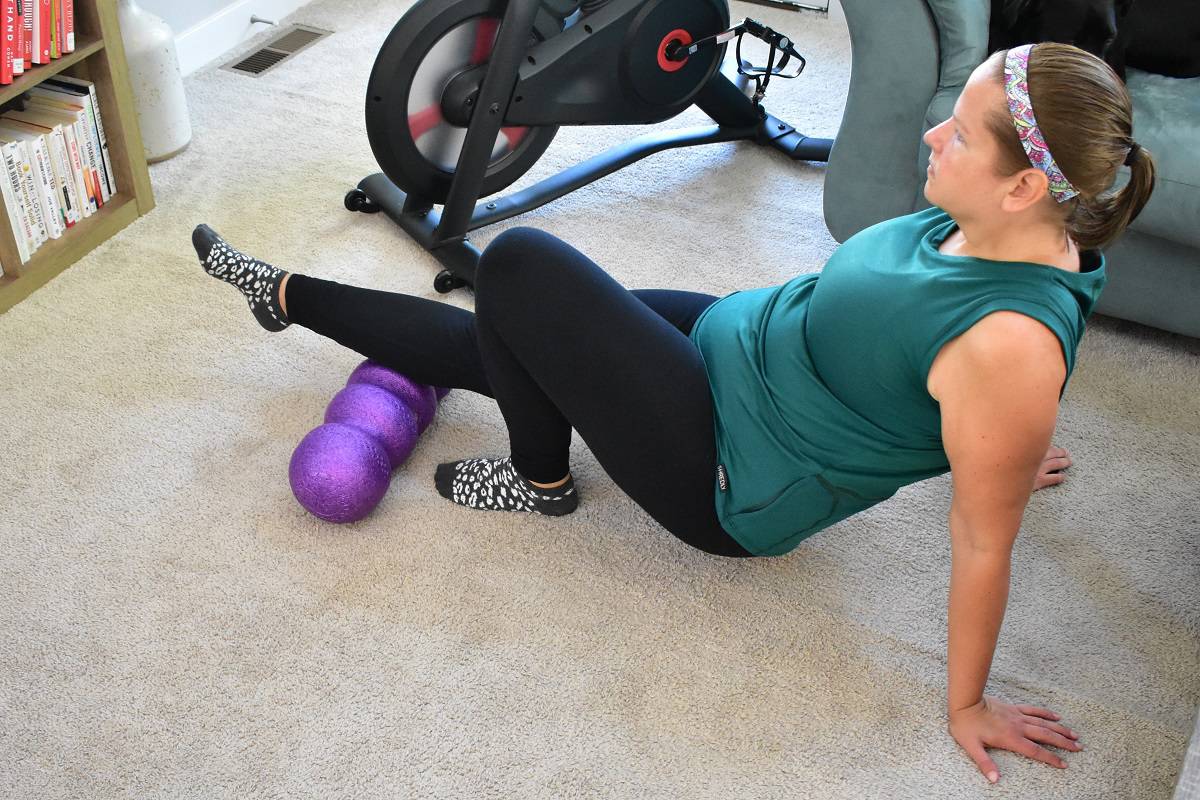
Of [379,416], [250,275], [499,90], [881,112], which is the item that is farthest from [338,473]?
[881,112]

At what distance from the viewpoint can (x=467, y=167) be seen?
86.0 inches

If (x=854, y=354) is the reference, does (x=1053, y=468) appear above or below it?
below

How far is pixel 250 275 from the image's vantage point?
1.86 meters

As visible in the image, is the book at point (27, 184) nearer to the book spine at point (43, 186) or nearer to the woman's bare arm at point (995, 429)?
the book spine at point (43, 186)

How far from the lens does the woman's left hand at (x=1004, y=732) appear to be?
1.43 meters

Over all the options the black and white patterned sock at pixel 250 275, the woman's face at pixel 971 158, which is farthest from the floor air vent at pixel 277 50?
the woman's face at pixel 971 158

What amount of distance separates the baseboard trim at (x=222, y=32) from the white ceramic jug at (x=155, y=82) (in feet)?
1.30

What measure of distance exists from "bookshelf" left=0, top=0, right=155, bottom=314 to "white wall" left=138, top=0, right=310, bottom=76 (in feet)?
1.90

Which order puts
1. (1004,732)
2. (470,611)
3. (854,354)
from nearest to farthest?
(854,354) → (1004,732) → (470,611)

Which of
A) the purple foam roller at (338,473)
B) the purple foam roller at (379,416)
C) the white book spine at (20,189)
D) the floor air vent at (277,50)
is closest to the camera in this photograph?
the purple foam roller at (338,473)

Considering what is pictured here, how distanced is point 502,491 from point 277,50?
6.17 ft

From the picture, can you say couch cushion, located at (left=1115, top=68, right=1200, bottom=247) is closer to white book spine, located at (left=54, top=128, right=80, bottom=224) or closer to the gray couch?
the gray couch

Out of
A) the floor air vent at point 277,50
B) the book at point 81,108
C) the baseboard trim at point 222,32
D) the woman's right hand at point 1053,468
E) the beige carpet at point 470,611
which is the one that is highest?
the book at point 81,108

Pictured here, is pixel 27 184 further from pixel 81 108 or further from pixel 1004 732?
pixel 1004 732
